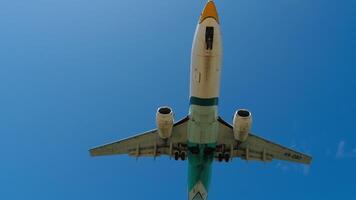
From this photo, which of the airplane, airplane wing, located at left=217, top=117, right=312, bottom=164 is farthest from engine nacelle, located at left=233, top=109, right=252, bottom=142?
airplane wing, located at left=217, top=117, right=312, bottom=164

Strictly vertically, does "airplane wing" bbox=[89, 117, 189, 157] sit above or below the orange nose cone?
below

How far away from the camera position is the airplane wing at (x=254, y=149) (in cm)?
3779

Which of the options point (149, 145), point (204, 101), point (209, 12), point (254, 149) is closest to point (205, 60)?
point (209, 12)

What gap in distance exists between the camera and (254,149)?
1548 inches

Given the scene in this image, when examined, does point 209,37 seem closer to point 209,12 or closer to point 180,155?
point 209,12

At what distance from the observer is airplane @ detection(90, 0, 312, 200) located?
3106cm

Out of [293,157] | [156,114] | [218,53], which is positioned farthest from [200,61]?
[293,157]

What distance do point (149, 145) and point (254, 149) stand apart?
7.71 meters

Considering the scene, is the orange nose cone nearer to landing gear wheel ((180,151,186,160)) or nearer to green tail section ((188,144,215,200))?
green tail section ((188,144,215,200))

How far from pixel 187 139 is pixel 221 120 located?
112 inches

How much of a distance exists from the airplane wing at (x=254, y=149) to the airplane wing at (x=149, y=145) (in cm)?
275

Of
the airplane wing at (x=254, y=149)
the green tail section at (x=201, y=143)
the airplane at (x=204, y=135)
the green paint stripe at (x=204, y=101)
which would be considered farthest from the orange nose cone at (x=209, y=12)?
the airplane wing at (x=254, y=149)

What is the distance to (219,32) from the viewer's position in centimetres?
A: 3105

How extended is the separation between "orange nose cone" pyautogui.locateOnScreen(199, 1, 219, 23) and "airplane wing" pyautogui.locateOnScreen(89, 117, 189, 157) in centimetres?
833
